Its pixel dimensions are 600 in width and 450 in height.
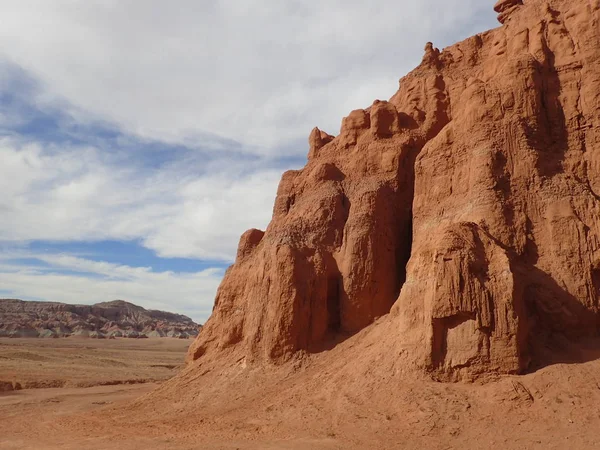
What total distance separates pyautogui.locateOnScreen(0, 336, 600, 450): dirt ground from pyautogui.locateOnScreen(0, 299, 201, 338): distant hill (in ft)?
337

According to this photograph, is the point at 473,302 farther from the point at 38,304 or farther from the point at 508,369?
the point at 38,304

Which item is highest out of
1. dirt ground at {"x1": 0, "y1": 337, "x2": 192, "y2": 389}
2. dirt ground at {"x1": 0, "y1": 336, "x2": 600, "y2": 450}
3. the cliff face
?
the cliff face

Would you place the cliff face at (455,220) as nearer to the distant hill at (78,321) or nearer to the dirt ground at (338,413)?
the dirt ground at (338,413)

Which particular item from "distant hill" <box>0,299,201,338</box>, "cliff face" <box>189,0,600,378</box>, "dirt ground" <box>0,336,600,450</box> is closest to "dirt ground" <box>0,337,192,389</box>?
"dirt ground" <box>0,336,600,450</box>

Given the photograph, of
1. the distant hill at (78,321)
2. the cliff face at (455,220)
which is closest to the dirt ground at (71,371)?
the cliff face at (455,220)

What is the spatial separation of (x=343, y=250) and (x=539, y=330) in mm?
8290

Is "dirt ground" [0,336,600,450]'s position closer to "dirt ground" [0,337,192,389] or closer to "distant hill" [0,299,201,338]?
"dirt ground" [0,337,192,389]

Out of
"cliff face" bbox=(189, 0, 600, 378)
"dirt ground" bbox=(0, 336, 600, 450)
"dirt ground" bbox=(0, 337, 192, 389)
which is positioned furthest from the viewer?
"dirt ground" bbox=(0, 337, 192, 389)

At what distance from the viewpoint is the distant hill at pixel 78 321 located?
112125 mm

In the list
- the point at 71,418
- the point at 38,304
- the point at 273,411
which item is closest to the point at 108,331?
the point at 38,304

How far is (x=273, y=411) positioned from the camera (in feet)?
53.0

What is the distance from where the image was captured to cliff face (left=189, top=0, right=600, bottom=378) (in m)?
14.7

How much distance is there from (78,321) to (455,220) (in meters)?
122

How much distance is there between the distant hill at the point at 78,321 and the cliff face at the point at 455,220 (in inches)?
4099
